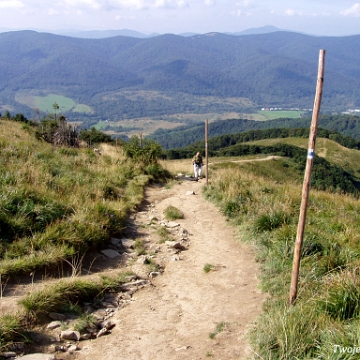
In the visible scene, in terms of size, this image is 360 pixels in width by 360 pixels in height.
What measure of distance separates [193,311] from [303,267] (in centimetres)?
179

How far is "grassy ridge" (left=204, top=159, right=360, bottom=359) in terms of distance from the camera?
397cm

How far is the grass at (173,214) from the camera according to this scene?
33.4 ft

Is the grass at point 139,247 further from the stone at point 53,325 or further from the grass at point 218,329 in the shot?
the grass at point 218,329

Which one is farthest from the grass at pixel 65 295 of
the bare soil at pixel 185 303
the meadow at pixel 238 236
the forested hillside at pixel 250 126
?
the forested hillside at pixel 250 126

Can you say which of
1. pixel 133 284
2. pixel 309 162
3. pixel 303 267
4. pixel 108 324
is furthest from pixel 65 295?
pixel 309 162

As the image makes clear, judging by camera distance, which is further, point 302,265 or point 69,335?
point 302,265

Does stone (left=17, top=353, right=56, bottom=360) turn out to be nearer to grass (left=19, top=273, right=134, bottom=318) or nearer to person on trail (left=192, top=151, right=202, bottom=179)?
grass (left=19, top=273, right=134, bottom=318)

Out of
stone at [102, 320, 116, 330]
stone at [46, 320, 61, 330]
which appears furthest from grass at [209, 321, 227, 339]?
stone at [46, 320, 61, 330]

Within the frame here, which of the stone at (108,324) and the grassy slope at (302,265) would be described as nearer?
the grassy slope at (302,265)

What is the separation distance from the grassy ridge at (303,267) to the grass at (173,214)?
1157 millimetres

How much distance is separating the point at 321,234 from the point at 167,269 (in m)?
2.87

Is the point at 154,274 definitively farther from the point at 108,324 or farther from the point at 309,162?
the point at 309,162

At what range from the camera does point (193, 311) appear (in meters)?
5.59

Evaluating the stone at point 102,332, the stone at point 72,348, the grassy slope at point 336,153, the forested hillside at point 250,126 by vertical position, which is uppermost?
the stone at point 72,348
